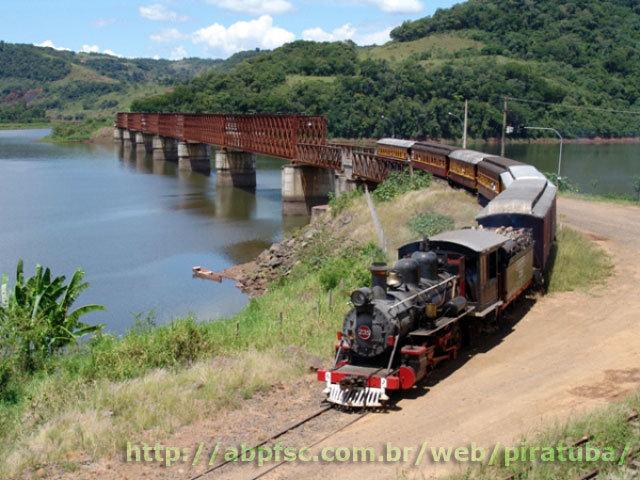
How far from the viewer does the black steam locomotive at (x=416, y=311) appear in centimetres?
1327

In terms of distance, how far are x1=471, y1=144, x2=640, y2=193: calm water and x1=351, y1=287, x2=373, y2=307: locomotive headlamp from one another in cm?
5256

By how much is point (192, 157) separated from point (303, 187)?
126 ft

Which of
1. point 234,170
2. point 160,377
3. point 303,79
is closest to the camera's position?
point 160,377

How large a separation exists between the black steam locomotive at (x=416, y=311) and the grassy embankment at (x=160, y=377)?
2120mm

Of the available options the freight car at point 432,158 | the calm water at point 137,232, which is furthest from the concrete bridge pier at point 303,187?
the freight car at point 432,158

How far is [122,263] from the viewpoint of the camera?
4000 cm

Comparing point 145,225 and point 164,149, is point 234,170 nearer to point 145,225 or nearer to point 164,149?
point 145,225

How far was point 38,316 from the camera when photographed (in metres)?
17.8

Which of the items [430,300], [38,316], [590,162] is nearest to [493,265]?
[430,300]

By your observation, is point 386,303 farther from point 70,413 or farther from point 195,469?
point 70,413

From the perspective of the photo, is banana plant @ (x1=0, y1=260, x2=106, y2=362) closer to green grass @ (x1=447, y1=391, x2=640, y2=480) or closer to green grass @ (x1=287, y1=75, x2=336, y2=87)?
green grass @ (x1=447, y1=391, x2=640, y2=480)

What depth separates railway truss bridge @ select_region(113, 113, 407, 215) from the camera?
50531 millimetres

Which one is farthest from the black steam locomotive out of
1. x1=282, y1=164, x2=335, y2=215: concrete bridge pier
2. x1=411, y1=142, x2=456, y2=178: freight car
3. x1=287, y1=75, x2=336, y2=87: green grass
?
x1=287, y1=75, x2=336, y2=87: green grass

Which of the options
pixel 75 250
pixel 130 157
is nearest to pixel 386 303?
pixel 75 250
